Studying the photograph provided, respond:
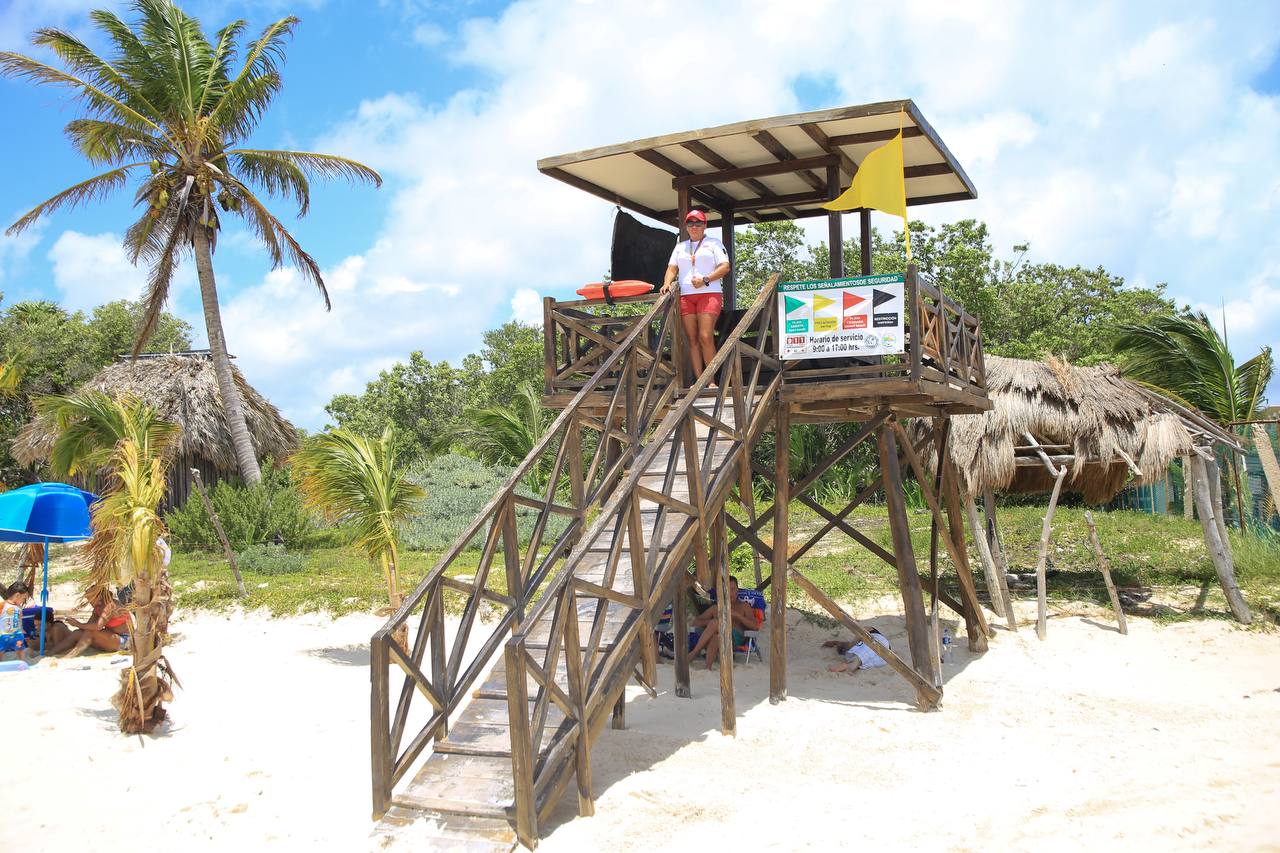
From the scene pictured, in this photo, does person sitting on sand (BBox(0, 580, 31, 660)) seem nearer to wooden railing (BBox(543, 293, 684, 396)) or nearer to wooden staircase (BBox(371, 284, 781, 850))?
wooden staircase (BBox(371, 284, 781, 850))

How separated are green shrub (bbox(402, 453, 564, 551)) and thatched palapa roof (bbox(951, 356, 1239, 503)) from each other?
8073 millimetres

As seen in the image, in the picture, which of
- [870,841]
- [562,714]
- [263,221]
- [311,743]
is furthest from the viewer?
[263,221]

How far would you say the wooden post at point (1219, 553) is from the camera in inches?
480

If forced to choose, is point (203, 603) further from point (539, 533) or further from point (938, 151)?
point (938, 151)

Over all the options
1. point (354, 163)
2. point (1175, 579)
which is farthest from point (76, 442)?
point (1175, 579)

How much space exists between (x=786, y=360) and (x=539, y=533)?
313 cm

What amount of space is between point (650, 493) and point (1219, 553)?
8.31m

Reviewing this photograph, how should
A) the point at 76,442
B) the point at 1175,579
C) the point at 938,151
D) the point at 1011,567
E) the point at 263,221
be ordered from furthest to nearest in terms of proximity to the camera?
the point at 263,221
the point at 1011,567
the point at 1175,579
the point at 76,442
the point at 938,151

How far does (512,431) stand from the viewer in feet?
75.3

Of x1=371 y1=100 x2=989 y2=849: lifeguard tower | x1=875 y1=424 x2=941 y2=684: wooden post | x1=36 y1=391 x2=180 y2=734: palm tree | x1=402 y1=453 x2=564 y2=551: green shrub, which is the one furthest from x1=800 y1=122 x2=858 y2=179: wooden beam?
x1=402 y1=453 x2=564 y2=551: green shrub

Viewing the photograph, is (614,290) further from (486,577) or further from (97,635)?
(97,635)

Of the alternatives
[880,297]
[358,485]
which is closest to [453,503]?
[358,485]

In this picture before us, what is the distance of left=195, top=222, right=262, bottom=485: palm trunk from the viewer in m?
19.9

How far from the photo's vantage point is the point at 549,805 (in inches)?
255
